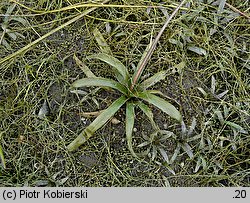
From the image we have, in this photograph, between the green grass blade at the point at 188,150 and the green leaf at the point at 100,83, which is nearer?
the green leaf at the point at 100,83

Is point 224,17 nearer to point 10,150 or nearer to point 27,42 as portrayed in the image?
point 27,42

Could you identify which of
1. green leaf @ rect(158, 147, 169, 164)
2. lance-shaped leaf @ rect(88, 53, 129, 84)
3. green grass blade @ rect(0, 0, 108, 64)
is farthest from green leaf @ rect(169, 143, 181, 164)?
green grass blade @ rect(0, 0, 108, 64)

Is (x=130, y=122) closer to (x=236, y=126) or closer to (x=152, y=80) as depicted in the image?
(x=152, y=80)

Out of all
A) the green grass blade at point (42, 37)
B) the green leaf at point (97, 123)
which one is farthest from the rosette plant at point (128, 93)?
the green grass blade at point (42, 37)

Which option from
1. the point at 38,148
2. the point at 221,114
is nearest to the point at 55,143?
the point at 38,148

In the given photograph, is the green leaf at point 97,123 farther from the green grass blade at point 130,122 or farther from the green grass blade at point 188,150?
the green grass blade at point 188,150
